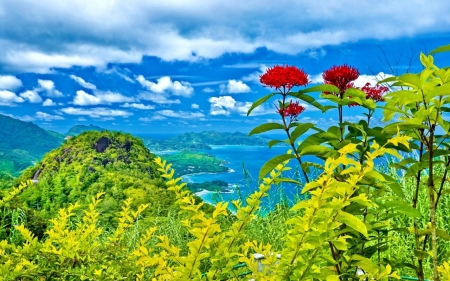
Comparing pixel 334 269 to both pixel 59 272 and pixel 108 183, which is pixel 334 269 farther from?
pixel 108 183

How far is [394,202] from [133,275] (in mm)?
1620

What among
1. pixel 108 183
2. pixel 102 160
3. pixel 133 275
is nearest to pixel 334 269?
pixel 133 275

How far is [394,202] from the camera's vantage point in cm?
186

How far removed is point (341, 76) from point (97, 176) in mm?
11053

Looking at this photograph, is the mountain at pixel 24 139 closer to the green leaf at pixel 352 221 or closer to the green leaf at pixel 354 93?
the green leaf at pixel 354 93

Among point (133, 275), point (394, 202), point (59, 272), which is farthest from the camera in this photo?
point (133, 275)

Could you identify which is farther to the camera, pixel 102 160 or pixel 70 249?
pixel 102 160

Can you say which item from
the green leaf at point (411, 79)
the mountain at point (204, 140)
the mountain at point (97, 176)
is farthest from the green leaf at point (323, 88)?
the mountain at point (204, 140)

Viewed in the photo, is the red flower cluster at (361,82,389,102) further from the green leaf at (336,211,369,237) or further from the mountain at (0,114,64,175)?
the mountain at (0,114,64,175)

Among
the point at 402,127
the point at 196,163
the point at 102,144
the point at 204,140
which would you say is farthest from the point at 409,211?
the point at 204,140

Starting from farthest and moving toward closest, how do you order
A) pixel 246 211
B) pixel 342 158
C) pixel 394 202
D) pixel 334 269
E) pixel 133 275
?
pixel 133 275 < pixel 246 211 < pixel 334 269 < pixel 394 202 < pixel 342 158

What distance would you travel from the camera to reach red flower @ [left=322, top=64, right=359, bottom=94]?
2.14 metres

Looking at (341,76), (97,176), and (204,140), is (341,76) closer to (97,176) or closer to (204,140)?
(97,176)

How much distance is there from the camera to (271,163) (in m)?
2.21
